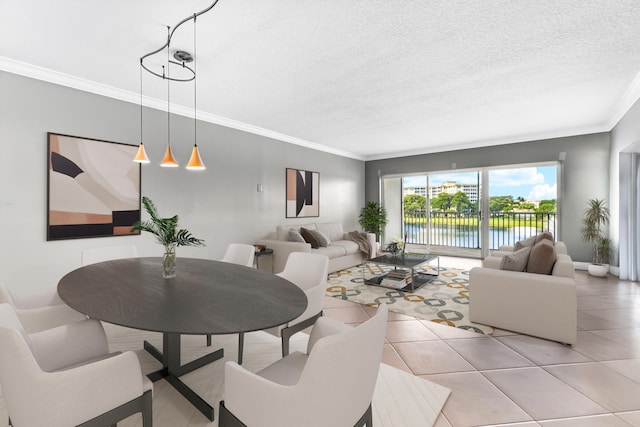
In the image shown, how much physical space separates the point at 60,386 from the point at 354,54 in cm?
290

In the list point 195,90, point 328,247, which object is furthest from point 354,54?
point 328,247

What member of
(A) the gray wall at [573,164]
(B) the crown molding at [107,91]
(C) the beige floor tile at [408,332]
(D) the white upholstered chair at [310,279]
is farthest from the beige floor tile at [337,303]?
(A) the gray wall at [573,164]

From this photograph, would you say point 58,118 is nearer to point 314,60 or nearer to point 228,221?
point 228,221

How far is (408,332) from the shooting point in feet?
9.27

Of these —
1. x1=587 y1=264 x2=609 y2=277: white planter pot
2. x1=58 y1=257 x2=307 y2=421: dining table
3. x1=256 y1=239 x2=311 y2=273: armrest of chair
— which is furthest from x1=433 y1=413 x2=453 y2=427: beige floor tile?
x1=587 y1=264 x2=609 y2=277: white planter pot

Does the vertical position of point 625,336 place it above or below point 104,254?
below

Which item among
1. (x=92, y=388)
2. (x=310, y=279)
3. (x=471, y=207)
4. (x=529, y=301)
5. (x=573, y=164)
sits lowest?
(x=529, y=301)

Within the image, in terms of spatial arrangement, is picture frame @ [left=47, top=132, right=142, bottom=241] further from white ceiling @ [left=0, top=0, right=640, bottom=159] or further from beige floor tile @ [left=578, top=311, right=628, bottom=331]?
beige floor tile @ [left=578, top=311, right=628, bottom=331]

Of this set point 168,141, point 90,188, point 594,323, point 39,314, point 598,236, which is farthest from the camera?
point 598,236

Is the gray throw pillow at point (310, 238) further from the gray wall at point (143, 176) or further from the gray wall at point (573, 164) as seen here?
the gray wall at point (573, 164)

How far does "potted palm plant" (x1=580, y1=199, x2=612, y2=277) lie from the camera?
4.85 meters

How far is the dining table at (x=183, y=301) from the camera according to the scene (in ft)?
4.02

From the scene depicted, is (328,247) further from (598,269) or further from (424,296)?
(598,269)

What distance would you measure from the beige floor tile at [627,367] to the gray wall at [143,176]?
454 centimetres
